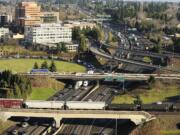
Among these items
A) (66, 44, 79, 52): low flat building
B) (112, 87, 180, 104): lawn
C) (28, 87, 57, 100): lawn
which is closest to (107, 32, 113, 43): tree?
A: (66, 44, 79, 52): low flat building

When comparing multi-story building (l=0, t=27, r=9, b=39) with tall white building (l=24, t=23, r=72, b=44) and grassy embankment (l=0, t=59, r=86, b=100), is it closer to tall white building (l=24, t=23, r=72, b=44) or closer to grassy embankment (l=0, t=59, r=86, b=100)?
tall white building (l=24, t=23, r=72, b=44)

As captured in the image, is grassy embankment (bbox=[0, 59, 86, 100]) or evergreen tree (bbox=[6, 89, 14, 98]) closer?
evergreen tree (bbox=[6, 89, 14, 98])

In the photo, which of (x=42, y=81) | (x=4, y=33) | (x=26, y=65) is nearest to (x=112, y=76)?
(x=42, y=81)

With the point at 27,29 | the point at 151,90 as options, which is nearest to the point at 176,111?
the point at 151,90

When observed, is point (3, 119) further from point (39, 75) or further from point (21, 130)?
point (39, 75)

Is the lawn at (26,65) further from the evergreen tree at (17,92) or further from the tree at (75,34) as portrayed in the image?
the tree at (75,34)

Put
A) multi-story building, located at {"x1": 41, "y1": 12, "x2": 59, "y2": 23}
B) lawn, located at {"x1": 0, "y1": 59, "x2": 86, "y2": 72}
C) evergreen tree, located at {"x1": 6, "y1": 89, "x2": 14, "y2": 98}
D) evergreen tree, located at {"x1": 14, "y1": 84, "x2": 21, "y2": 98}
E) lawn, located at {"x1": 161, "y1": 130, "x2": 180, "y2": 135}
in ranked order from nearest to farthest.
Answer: lawn, located at {"x1": 161, "y1": 130, "x2": 180, "y2": 135}
evergreen tree, located at {"x1": 6, "y1": 89, "x2": 14, "y2": 98}
evergreen tree, located at {"x1": 14, "y1": 84, "x2": 21, "y2": 98}
lawn, located at {"x1": 0, "y1": 59, "x2": 86, "y2": 72}
multi-story building, located at {"x1": 41, "y1": 12, "x2": 59, "y2": 23}

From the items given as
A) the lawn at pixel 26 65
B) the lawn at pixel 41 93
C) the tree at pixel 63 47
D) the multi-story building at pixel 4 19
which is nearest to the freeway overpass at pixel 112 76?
the lawn at pixel 41 93
